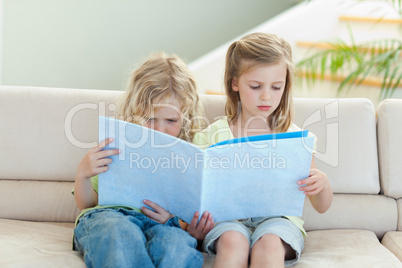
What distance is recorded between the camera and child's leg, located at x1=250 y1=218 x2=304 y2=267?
49.1 inches

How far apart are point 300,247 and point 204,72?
6.66 ft

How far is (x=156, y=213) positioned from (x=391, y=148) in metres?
0.89

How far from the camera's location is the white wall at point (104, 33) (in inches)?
131

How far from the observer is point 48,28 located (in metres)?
3.35

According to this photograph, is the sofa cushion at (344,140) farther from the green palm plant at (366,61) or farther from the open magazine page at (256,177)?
the green palm plant at (366,61)

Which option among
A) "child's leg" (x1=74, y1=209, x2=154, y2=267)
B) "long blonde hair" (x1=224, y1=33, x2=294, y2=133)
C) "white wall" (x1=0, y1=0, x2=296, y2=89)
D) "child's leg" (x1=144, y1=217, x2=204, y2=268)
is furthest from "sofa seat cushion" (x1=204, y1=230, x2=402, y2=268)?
"white wall" (x1=0, y1=0, x2=296, y2=89)

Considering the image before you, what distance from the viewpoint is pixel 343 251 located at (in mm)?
1424

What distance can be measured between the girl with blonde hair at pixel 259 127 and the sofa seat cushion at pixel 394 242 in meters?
0.25

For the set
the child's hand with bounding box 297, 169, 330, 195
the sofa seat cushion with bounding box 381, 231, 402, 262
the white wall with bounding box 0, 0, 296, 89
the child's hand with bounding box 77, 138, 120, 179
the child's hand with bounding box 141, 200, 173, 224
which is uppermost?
the white wall with bounding box 0, 0, 296, 89

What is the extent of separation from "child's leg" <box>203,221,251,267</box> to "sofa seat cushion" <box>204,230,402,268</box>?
0.05 m

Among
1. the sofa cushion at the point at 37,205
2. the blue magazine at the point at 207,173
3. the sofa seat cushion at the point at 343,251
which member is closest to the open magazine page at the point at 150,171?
the blue magazine at the point at 207,173

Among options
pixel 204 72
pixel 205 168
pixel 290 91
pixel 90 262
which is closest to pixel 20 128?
pixel 90 262

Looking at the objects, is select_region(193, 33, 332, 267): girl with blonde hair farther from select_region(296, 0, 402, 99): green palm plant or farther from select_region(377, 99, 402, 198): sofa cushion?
select_region(296, 0, 402, 99): green palm plant

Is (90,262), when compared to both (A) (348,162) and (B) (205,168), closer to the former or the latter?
(B) (205,168)
